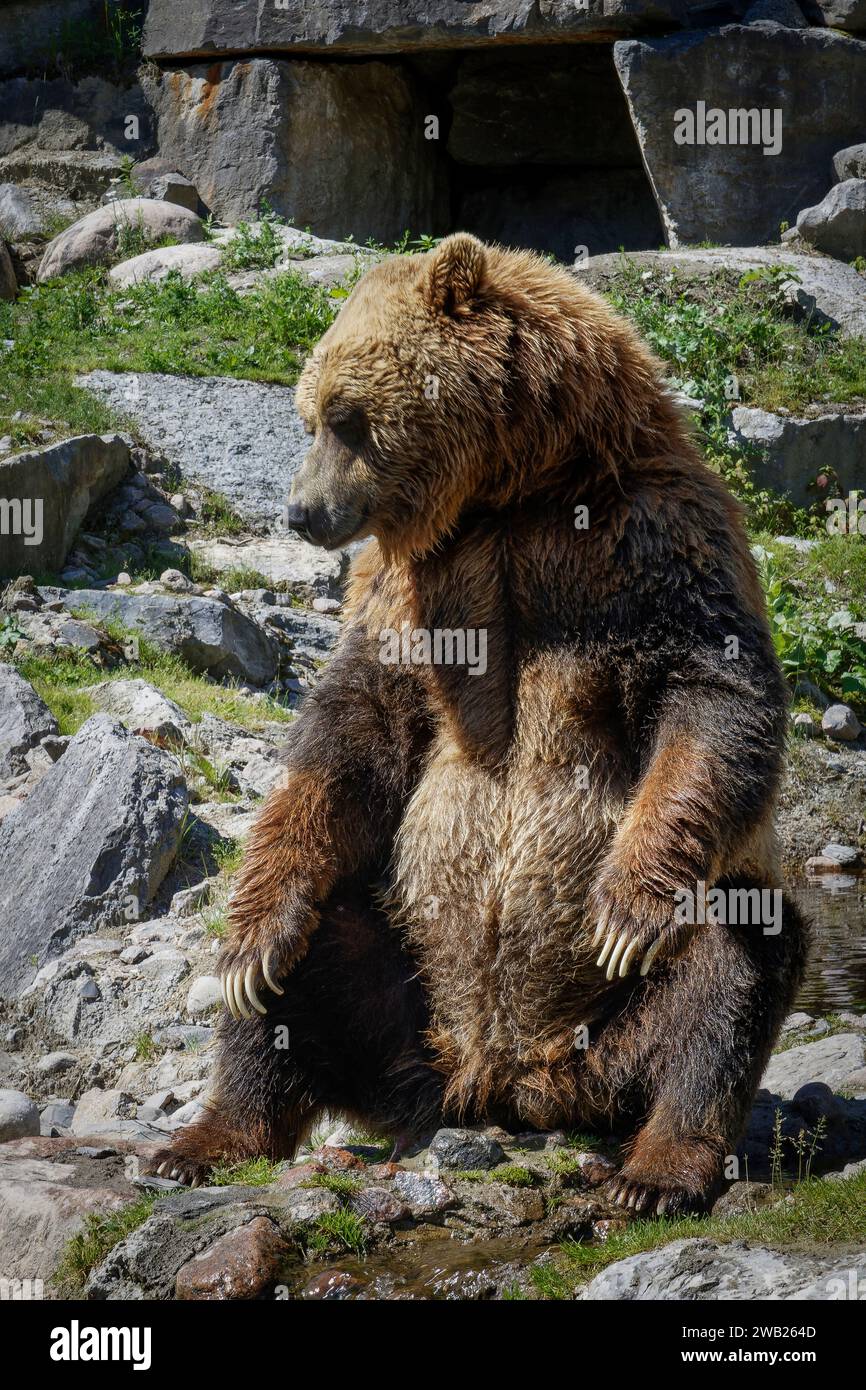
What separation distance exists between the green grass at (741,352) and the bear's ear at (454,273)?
7617mm

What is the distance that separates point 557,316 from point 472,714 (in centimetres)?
128

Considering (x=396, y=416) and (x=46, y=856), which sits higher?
(x=396, y=416)

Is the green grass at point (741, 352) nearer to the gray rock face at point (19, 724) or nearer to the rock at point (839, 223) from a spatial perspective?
the rock at point (839, 223)

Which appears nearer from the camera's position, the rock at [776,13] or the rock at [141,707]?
the rock at [141,707]

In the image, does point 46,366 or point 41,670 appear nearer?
point 41,670

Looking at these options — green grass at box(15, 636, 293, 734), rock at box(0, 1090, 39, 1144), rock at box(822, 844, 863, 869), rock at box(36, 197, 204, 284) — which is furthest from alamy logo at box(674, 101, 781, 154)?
rock at box(0, 1090, 39, 1144)

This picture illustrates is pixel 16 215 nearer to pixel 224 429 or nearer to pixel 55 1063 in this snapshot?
pixel 224 429

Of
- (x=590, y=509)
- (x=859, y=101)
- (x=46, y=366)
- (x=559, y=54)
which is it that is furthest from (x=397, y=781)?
(x=559, y=54)

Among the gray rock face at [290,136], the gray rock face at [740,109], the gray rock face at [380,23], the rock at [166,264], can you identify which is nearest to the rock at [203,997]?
the rock at [166,264]

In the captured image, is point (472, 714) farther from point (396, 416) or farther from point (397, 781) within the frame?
point (396, 416)

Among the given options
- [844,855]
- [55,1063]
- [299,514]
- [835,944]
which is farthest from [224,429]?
[299,514]

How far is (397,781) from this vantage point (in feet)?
16.8

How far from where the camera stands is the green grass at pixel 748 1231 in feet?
12.1

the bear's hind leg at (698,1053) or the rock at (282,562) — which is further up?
the rock at (282,562)
